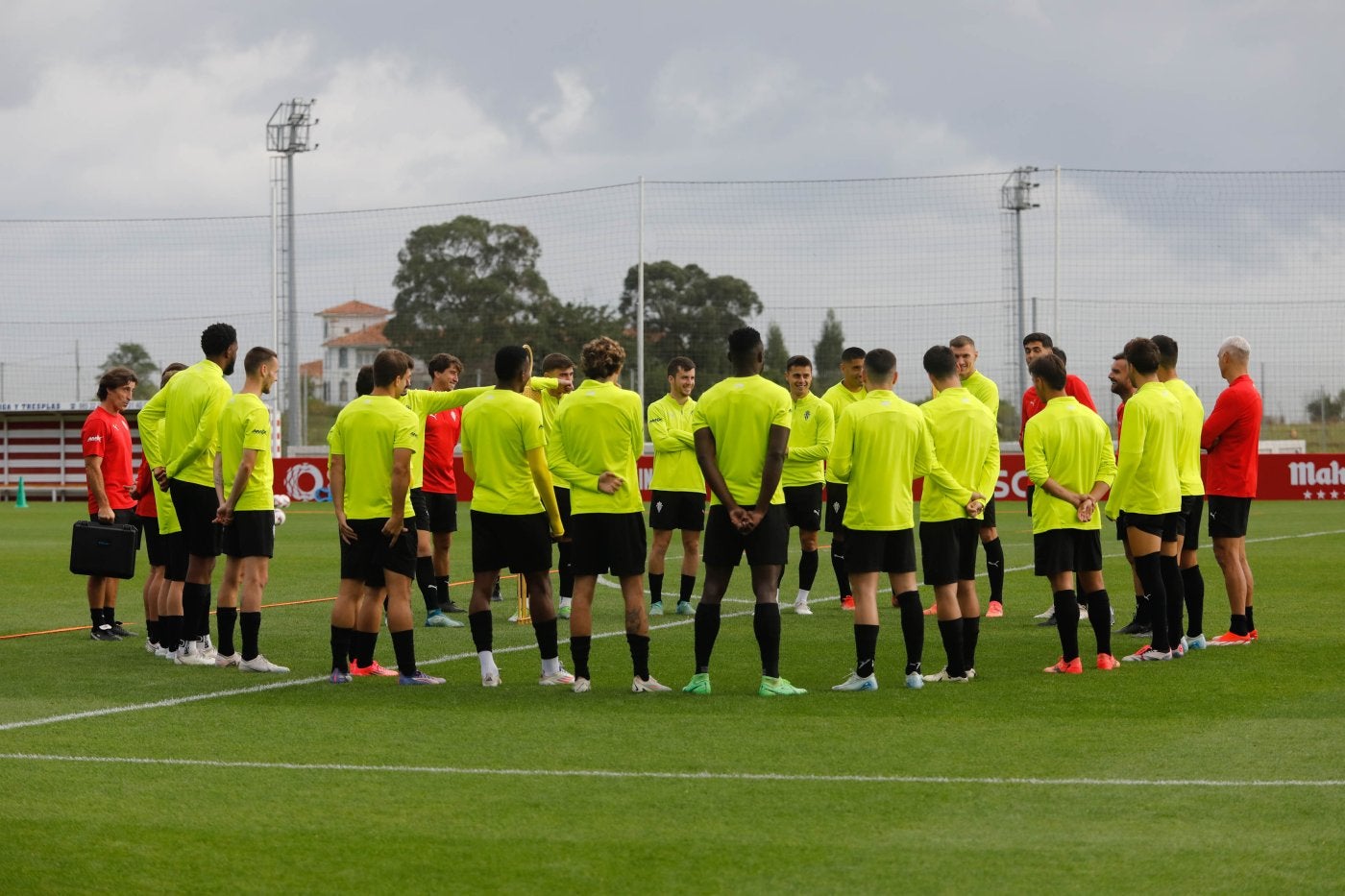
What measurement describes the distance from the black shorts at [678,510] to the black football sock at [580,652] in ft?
12.0

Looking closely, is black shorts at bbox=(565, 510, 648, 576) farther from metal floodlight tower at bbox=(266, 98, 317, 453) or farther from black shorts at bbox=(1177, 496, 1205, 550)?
metal floodlight tower at bbox=(266, 98, 317, 453)

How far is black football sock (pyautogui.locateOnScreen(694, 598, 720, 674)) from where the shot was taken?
8.67 meters

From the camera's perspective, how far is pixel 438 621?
12391 millimetres

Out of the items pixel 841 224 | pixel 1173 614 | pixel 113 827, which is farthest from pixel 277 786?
pixel 841 224

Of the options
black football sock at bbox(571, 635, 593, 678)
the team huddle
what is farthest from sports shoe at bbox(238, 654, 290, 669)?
black football sock at bbox(571, 635, 593, 678)

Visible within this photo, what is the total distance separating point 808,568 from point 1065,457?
4364mm

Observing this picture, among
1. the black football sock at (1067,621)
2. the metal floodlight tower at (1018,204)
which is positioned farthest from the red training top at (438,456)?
the metal floodlight tower at (1018,204)

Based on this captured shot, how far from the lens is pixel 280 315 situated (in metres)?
34.0

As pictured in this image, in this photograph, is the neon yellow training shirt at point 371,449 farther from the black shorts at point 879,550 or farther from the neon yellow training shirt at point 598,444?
the black shorts at point 879,550

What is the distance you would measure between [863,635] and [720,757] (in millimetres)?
2075

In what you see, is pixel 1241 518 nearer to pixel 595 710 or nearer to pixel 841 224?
pixel 595 710

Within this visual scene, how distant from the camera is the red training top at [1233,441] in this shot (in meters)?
10.5

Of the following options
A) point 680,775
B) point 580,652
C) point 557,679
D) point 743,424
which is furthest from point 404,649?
point 680,775

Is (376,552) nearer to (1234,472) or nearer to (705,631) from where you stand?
(705,631)
